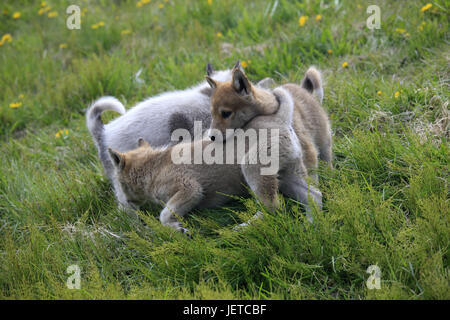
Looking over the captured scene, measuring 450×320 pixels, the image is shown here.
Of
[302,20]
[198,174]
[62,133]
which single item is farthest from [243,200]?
[302,20]

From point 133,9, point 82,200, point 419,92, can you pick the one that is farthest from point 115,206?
point 133,9

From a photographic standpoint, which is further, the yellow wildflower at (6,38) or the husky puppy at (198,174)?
the yellow wildflower at (6,38)

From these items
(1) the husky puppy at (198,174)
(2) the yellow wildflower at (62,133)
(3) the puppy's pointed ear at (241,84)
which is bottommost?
(1) the husky puppy at (198,174)

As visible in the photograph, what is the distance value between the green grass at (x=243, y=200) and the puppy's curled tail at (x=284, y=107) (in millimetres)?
543

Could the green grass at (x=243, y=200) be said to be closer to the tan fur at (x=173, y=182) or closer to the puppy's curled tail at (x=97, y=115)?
the tan fur at (x=173, y=182)

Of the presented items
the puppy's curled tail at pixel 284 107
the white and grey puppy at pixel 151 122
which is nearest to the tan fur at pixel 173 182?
the white and grey puppy at pixel 151 122

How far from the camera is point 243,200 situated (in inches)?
146

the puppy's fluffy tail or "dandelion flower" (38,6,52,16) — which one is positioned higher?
"dandelion flower" (38,6,52,16)

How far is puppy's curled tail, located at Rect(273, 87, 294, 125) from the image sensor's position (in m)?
3.87

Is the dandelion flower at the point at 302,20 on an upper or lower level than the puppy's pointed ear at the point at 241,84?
upper

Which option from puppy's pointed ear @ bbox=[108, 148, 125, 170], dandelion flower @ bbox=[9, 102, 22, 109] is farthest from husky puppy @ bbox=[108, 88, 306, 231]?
dandelion flower @ bbox=[9, 102, 22, 109]

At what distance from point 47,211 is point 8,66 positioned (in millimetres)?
4763

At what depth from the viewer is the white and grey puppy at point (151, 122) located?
4855 millimetres

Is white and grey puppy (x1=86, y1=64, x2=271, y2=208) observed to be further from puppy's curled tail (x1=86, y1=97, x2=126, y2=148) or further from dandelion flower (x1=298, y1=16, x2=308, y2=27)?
dandelion flower (x1=298, y1=16, x2=308, y2=27)
